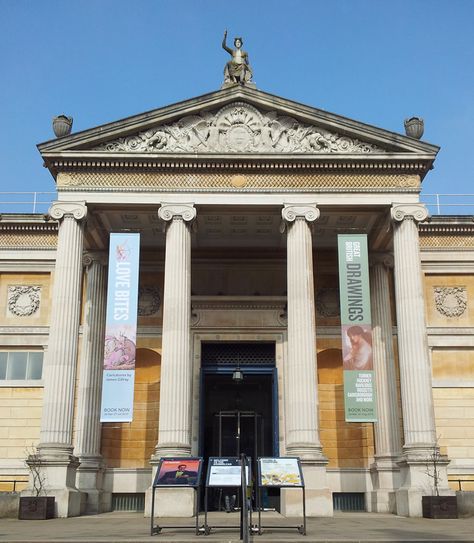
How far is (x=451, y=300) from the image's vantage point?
100 feet

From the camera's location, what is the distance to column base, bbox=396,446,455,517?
74.7 feet

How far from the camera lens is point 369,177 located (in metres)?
26.7

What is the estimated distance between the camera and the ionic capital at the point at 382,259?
2988 centimetres

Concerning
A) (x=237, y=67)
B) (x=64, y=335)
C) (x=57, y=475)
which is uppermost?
(x=237, y=67)

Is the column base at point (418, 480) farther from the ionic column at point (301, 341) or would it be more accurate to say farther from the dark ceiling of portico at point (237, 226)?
the dark ceiling of portico at point (237, 226)

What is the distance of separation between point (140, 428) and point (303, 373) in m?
8.56

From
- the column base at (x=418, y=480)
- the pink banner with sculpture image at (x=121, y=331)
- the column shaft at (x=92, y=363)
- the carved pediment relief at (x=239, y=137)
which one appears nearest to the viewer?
the column base at (x=418, y=480)

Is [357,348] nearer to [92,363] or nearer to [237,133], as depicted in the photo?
[237,133]

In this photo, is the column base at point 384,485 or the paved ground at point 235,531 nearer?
the paved ground at point 235,531

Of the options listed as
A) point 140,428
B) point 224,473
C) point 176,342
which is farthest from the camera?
point 140,428

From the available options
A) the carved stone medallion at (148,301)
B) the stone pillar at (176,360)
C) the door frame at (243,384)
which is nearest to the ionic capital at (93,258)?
the carved stone medallion at (148,301)

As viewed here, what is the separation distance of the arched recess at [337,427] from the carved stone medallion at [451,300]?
4810mm

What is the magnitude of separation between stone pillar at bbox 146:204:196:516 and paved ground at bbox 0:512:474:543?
1.18 m

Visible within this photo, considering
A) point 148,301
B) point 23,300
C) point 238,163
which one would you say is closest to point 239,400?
point 148,301
